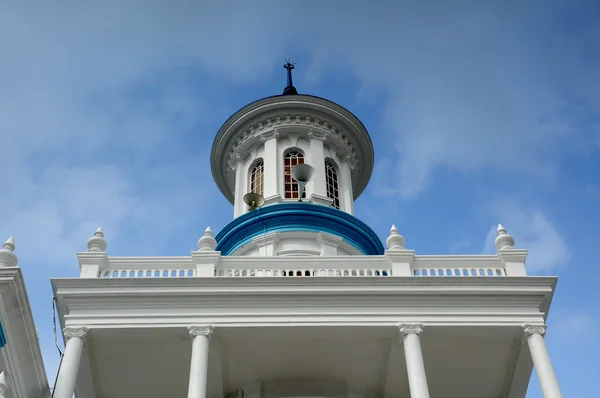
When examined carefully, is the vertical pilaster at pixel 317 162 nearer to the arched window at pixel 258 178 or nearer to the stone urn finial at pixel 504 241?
the arched window at pixel 258 178

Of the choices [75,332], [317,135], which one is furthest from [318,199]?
[75,332]

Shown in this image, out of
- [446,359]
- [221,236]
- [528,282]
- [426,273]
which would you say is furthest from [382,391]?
[221,236]

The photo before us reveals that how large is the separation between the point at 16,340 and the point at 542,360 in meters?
9.33

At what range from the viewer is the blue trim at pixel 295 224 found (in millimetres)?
20797

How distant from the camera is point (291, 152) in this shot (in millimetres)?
23953

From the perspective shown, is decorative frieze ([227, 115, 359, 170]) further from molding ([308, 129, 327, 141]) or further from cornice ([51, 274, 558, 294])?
cornice ([51, 274, 558, 294])

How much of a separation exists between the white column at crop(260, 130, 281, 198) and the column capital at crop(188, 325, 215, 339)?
7398mm

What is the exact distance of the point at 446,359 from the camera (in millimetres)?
16344

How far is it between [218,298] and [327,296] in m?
2.08

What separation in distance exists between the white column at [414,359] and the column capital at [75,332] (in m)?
5.87

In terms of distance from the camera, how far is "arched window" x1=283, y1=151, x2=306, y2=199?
2250 centimetres

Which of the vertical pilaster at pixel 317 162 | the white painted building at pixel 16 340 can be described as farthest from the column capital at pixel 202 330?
the vertical pilaster at pixel 317 162

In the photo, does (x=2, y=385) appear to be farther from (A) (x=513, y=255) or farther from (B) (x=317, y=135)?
(B) (x=317, y=135)

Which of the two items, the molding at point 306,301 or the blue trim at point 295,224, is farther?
the blue trim at point 295,224
